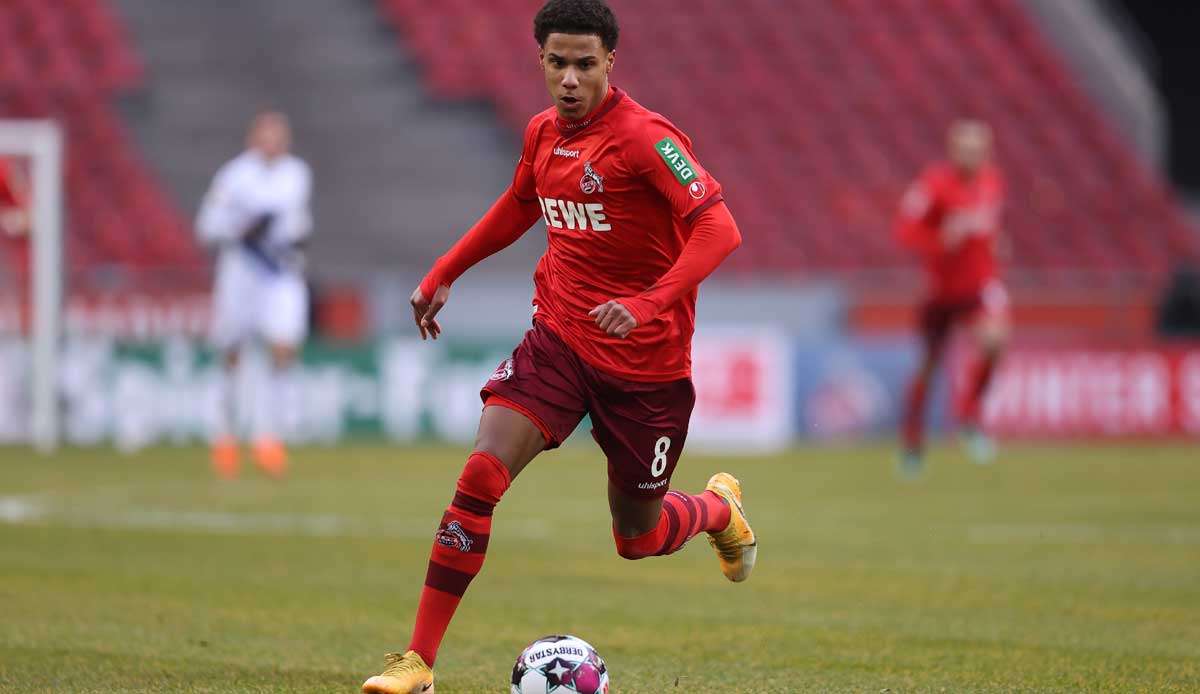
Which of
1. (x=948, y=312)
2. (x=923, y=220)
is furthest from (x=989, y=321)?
(x=923, y=220)

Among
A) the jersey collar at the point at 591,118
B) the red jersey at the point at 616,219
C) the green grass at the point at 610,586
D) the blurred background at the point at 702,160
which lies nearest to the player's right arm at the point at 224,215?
the green grass at the point at 610,586

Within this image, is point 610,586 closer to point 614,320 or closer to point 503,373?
point 503,373

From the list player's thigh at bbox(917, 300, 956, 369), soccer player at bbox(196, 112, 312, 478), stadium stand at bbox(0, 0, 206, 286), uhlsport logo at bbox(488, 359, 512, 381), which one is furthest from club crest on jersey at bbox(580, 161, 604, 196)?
stadium stand at bbox(0, 0, 206, 286)

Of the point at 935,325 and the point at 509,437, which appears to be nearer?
the point at 509,437

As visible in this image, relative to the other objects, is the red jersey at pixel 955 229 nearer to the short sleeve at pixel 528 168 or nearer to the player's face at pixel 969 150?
the player's face at pixel 969 150

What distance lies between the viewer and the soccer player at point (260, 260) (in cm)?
1355

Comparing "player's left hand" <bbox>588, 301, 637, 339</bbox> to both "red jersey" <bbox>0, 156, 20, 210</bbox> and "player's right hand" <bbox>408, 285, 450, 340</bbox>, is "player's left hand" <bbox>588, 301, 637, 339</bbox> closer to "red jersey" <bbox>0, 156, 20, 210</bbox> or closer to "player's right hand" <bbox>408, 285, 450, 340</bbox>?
"player's right hand" <bbox>408, 285, 450, 340</bbox>

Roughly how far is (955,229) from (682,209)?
9.80 metres

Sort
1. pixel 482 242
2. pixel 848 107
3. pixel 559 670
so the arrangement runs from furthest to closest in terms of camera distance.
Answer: pixel 848 107, pixel 482 242, pixel 559 670

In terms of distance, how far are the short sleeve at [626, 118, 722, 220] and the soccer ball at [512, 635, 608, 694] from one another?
4.37 feet

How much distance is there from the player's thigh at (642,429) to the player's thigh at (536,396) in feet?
0.33

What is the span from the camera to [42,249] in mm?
16469

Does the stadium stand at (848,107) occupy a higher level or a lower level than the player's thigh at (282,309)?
higher

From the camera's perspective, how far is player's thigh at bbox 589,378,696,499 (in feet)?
17.7
